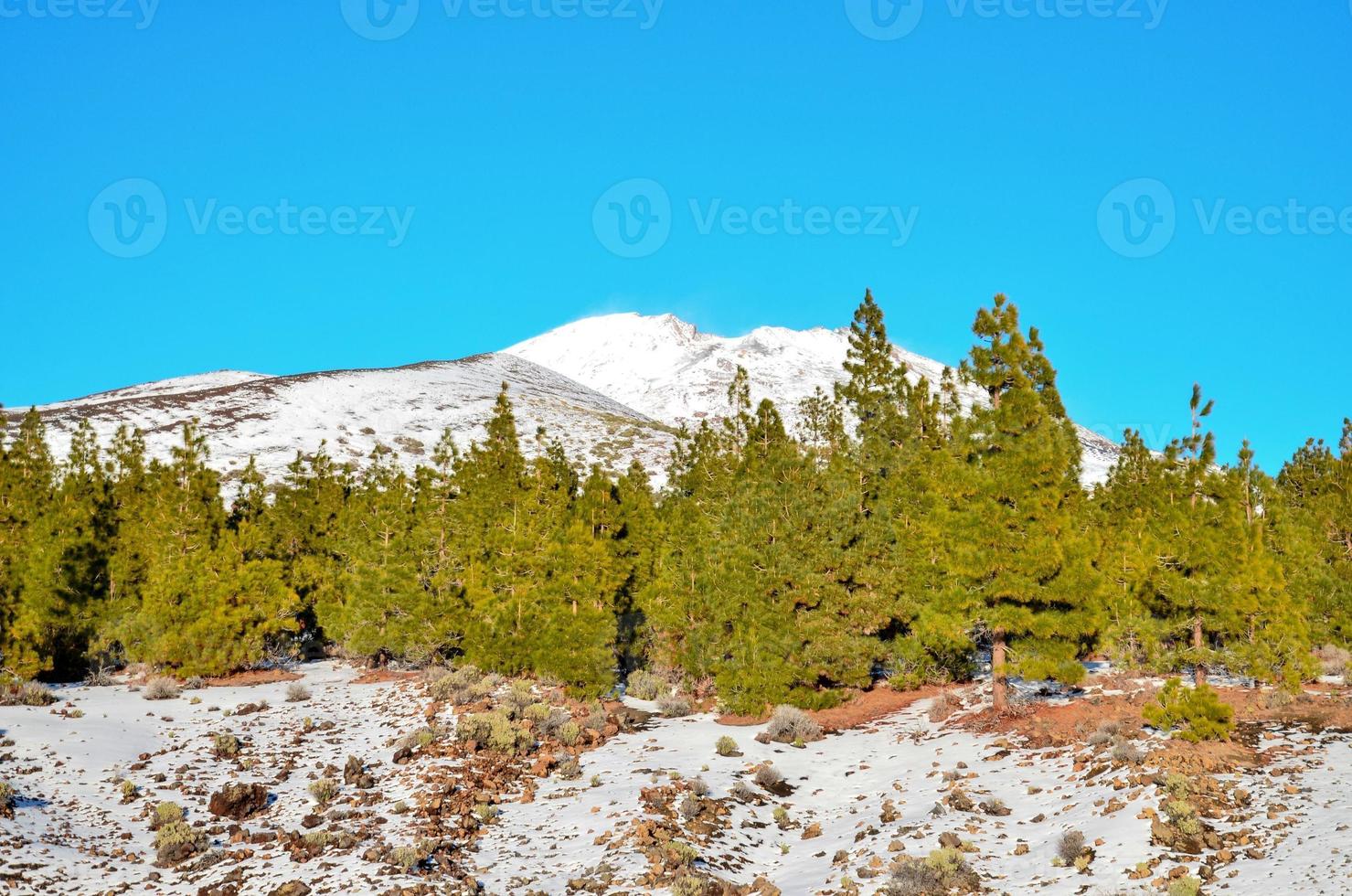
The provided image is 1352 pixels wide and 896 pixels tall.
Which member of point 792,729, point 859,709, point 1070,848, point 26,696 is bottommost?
point 859,709

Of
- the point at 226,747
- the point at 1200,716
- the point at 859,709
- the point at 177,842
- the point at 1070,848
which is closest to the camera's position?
the point at 1070,848

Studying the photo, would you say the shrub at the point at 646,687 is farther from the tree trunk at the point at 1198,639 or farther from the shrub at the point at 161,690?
the tree trunk at the point at 1198,639

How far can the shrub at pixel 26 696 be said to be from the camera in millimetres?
31375

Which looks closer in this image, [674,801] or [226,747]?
[674,801]

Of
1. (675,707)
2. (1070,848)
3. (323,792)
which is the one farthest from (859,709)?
(323,792)

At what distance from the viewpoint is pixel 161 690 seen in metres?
34.5

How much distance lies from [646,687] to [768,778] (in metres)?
14.0

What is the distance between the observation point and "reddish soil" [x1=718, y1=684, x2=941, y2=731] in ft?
99.3

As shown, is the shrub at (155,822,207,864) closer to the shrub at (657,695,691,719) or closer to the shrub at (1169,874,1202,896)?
the shrub at (657,695,691,719)

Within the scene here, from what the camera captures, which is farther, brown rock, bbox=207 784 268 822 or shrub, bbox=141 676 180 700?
shrub, bbox=141 676 180 700

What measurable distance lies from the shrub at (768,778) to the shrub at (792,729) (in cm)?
422

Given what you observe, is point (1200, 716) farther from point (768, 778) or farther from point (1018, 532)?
point (768, 778)

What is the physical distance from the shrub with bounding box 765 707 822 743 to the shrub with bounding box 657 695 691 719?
548 cm

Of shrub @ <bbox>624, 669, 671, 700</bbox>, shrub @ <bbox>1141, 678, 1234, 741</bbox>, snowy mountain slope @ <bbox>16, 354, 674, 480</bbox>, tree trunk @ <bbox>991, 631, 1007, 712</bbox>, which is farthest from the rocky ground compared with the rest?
snowy mountain slope @ <bbox>16, 354, 674, 480</bbox>
